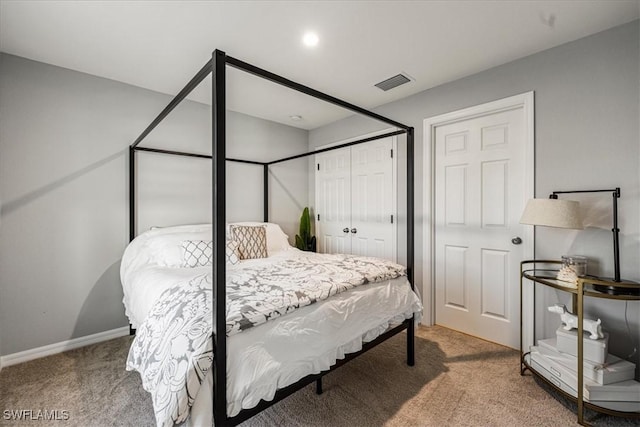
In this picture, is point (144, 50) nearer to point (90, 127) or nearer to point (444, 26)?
point (90, 127)

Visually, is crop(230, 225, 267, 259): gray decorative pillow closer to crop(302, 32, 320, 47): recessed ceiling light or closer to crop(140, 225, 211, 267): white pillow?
crop(140, 225, 211, 267): white pillow

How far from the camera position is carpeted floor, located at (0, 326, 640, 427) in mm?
1599

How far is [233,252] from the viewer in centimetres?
257

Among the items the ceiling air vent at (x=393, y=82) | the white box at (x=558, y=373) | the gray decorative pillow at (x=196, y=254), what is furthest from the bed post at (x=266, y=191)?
the white box at (x=558, y=373)

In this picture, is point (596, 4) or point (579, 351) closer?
point (579, 351)

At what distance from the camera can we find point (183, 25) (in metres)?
1.89

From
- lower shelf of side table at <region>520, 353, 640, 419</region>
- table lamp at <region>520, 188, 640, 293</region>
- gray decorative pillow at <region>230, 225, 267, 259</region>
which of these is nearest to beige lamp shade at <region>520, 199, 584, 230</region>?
table lamp at <region>520, 188, 640, 293</region>

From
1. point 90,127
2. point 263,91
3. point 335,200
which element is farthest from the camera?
point 335,200

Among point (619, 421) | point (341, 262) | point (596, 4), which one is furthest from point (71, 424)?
point (596, 4)

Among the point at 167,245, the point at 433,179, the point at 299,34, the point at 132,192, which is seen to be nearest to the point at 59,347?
the point at 167,245

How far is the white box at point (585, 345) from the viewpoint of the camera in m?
1.66

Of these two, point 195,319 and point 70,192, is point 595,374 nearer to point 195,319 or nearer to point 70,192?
point 195,319

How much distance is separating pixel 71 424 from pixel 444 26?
328 centimetres

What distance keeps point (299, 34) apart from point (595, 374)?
2795 mm
